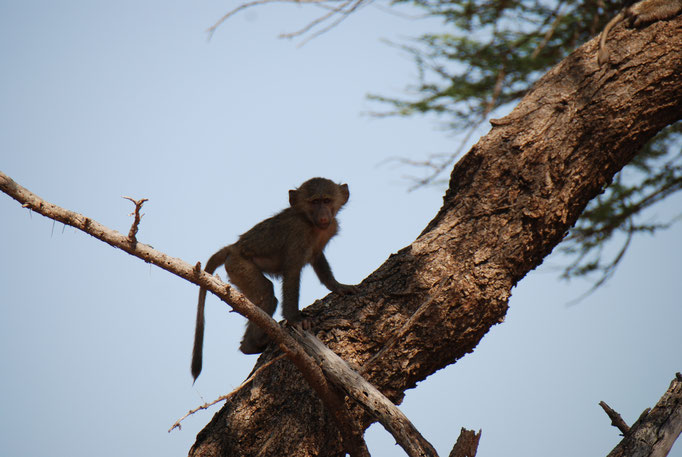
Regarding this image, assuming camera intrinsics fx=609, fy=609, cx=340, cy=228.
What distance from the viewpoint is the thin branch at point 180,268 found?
305 centimetres

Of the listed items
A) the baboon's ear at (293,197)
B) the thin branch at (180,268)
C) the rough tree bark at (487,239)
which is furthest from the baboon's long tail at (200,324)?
the thin branch at (180,268)

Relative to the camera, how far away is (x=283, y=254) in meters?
6.02

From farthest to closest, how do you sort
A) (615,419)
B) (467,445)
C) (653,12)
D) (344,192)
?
(344,192) < (653,12) < (615,419) < (467,445)

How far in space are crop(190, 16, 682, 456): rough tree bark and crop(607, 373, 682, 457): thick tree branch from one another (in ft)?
3.35

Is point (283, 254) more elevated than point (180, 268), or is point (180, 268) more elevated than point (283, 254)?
point (283, 254)

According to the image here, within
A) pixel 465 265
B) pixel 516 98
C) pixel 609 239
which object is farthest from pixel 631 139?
pixel 609 239

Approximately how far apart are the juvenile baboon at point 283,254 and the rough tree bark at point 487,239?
1.52 meters

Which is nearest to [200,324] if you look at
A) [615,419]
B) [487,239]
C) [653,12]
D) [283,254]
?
[283,254]

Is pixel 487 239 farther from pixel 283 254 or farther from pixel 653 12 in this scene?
pixel 283 254

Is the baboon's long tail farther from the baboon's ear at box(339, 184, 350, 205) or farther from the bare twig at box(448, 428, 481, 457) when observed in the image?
the bare twig at box(448, 428, 481, 457)

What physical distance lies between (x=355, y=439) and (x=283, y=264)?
2.79 m

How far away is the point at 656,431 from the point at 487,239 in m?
1.47

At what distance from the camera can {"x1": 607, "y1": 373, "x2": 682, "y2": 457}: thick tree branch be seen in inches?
132

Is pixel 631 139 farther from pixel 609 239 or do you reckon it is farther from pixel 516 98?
pixel 609 239
